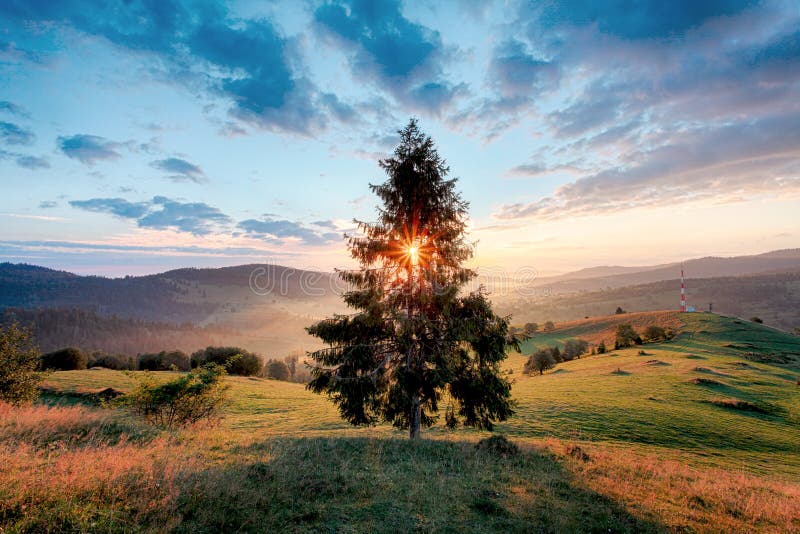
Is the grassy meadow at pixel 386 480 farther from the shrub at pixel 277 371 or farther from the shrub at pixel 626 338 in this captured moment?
the shrub at pixel 277 371

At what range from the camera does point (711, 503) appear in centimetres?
1005

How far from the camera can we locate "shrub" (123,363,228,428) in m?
15.5

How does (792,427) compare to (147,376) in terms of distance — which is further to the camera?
(792,427)

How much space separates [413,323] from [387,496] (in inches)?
252

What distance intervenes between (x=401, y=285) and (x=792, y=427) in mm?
32351

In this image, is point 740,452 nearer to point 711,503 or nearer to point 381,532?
point 711,503

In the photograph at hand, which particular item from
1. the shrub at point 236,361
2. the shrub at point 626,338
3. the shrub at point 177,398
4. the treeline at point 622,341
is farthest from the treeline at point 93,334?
the shrub at point 626,338

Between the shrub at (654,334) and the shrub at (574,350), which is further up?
the shrub at (654,334)

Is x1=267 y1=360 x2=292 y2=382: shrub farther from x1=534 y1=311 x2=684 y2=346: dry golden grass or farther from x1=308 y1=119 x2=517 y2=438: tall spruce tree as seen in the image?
x1=534 y1=311 x2=684 y2=346: dry golden grass

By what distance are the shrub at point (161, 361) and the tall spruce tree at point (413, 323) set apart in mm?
56476

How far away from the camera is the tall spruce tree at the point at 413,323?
44.4 feet

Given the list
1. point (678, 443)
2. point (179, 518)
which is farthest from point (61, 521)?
point (678, 443)

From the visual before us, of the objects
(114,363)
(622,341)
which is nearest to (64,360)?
(114,363)

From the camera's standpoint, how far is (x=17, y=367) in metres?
19.4
